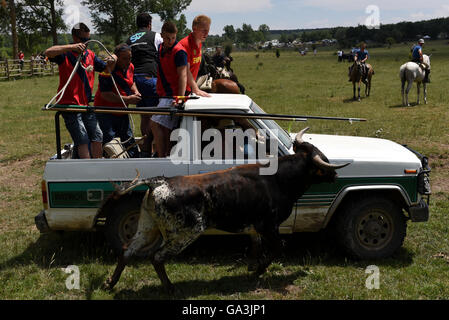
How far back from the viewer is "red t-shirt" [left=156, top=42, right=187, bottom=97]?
→ 606 cm

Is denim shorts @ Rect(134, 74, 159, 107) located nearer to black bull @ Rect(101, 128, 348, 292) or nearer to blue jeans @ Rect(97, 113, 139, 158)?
blue jeans @ Rect(97, 113, 139, 158)

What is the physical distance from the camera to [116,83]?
6895 mm

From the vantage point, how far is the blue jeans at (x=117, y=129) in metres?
6.95

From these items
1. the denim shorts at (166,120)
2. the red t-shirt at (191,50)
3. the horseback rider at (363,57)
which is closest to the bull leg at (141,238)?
the denim shorts at (166,120)

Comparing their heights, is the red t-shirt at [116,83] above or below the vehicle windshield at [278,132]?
above

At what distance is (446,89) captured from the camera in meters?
21.2

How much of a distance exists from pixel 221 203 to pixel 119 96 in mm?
2703

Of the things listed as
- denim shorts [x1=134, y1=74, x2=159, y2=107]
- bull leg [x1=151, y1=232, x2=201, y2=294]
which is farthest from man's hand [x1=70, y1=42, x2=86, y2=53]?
bull leg [x1=151, y1=232, x2=201, y2=294]

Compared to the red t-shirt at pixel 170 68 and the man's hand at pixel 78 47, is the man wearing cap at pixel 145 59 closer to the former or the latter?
the red t-shirt at pixel 170 68

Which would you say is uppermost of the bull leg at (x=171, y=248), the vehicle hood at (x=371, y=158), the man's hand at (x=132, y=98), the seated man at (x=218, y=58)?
the seated man at (x=218, y=58)

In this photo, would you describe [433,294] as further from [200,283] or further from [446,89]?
[446,89]

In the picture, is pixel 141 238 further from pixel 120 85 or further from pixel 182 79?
pixel 120 85

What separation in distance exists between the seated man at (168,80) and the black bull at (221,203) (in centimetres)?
109
